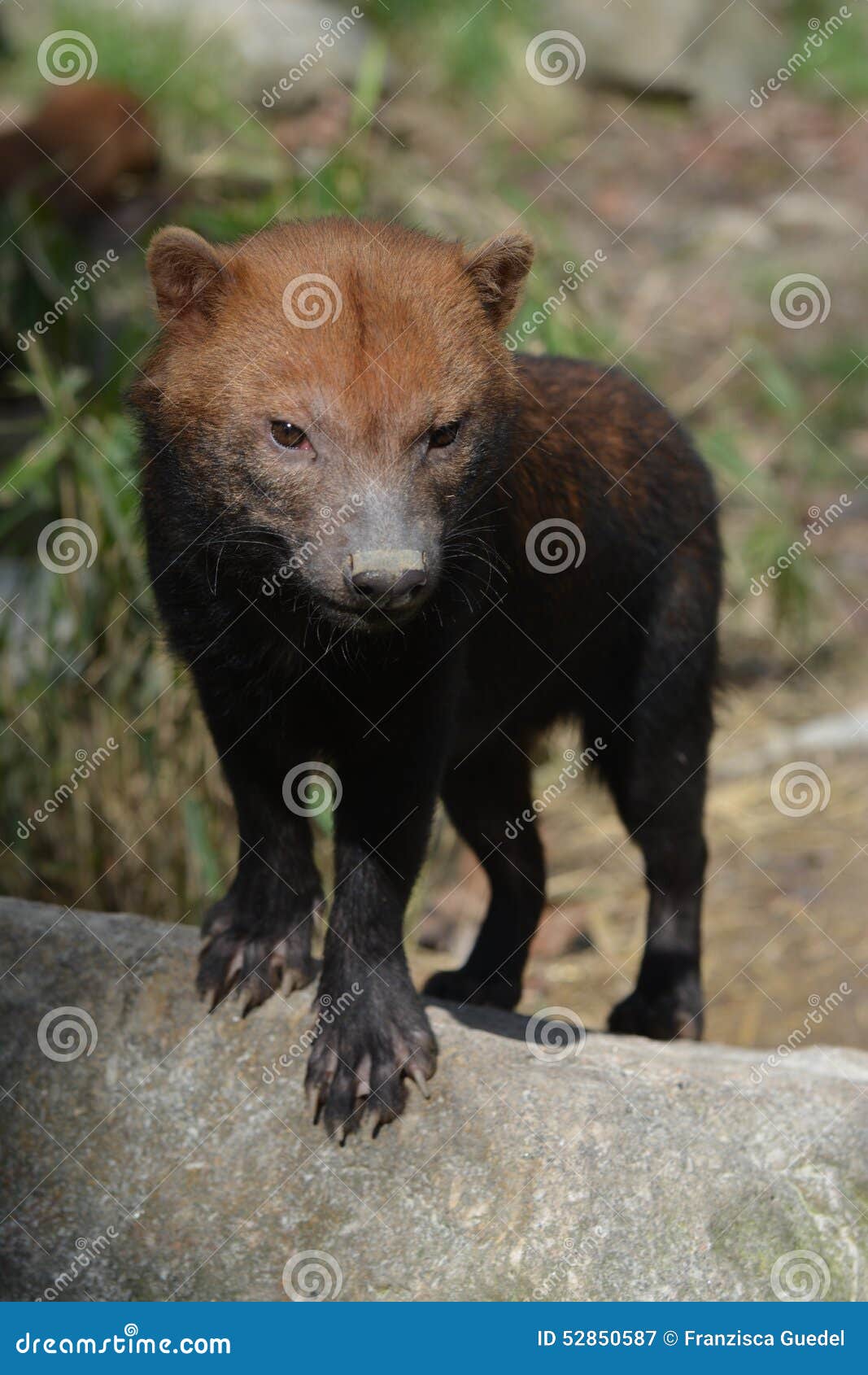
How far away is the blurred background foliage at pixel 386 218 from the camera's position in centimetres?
573

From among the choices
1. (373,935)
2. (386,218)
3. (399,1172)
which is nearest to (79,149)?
(386,218)

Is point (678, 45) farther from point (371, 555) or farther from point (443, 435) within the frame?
point (371, 555)

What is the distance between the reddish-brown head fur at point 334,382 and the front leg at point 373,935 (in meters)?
0.58

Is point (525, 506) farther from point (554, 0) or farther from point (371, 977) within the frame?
point (554, 0)

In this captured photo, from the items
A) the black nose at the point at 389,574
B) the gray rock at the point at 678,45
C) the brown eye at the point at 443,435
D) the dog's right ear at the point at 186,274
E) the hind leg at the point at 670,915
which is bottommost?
the hind leg at the point at 670,915

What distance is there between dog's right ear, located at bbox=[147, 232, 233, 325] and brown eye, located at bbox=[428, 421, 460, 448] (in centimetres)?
59

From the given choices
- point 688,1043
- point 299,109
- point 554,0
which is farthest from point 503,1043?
point 554,0

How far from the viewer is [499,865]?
4.93 metres

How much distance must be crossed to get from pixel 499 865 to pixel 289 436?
2.04 metres

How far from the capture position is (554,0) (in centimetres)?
1324

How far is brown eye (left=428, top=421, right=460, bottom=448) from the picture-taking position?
11.1 feet

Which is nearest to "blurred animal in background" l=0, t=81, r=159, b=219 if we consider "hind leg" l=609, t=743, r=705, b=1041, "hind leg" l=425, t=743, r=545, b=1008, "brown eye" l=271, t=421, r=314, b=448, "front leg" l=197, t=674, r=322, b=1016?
"hind leg" l=425, t=743, r=545, b=1008

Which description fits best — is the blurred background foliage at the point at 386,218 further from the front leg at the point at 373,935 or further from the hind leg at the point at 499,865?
the front leg at the point at 373,935

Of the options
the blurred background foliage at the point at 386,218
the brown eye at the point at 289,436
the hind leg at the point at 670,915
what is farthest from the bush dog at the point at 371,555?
the blurred background foliage at the point at 386,218
